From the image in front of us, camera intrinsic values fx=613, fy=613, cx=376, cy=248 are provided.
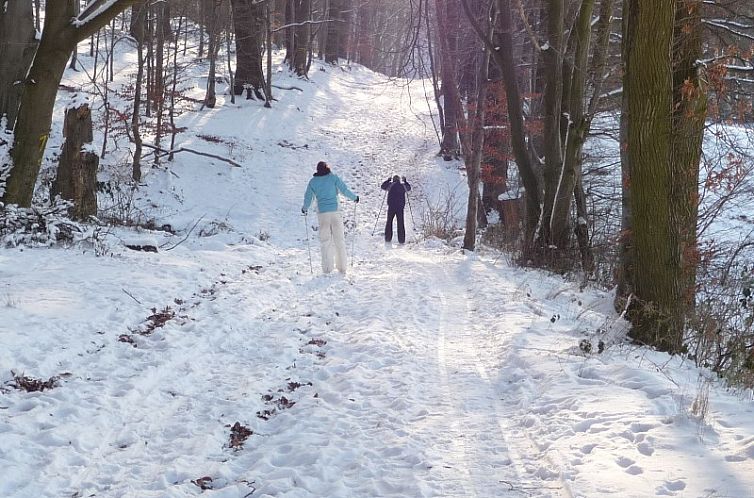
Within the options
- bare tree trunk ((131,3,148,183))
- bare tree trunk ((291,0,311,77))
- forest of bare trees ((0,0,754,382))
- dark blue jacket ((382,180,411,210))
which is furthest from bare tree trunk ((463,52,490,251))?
bare tree trunk ((291,0,311,77))

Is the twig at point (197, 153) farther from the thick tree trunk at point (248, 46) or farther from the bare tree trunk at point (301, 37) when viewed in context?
the bare tree trunk at point (301, 37)

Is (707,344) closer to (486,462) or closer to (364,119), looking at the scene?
(486,462)

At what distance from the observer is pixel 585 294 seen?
9344mm

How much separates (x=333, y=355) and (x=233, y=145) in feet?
56.1

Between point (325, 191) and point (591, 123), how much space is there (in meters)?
6.96

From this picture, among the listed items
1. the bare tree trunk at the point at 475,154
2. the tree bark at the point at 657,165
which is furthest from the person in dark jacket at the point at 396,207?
the tree bark at the point at 657,165

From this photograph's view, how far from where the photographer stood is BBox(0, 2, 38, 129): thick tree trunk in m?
13.1

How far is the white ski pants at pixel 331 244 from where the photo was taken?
10.9m

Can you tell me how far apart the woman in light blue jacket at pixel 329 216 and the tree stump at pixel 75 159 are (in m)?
4.23

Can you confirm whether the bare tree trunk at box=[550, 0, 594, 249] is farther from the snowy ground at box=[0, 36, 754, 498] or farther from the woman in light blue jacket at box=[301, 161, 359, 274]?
the woman in light blue jacket at box=[301, 161, 359, 274]

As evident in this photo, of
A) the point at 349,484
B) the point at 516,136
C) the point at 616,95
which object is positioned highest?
the point at 616,95

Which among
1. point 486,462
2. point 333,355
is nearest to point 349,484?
point 486,462

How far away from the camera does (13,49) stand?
535 inches

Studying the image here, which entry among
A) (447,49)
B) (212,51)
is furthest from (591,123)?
(212,51)
